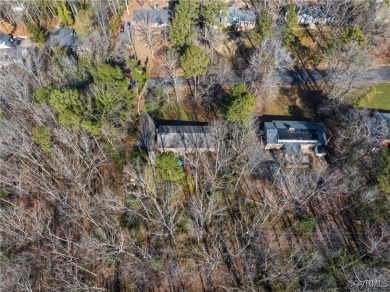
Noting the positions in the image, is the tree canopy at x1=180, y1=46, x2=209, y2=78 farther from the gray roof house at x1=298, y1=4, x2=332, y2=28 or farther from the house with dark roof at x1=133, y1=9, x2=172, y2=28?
the gray roof house at x1=298, y1=4, x2=332, y2=28

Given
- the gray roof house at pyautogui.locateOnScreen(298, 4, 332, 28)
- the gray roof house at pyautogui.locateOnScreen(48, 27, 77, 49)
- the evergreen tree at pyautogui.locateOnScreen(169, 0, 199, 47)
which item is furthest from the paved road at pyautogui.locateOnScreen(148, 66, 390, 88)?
the gray roof house at pyautogui.locateOnScreen(48, 27, 77, 49)

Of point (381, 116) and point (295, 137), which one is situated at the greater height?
point (381, 116)

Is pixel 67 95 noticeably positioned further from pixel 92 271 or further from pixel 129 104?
pixel 92 271

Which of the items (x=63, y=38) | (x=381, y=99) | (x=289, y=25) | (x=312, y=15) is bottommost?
(x=381, y=99)

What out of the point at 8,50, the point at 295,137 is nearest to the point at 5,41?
the point at 8,50

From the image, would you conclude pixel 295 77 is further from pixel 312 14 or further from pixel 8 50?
pixel 8 50

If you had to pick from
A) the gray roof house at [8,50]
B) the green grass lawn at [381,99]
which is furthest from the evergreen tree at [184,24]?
the green grass lawn at [381,99]

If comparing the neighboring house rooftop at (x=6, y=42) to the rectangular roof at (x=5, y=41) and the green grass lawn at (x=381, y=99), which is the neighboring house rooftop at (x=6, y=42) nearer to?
the rectangular roof at (x=5, y=41)

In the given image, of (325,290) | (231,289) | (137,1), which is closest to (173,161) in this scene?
(231,289)
